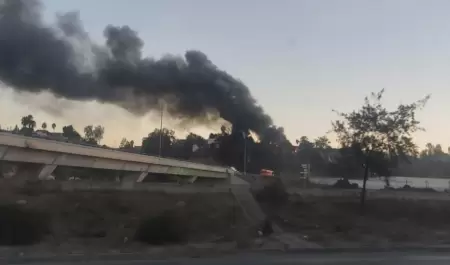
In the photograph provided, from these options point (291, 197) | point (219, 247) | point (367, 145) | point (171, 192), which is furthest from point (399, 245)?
point (171, 192)

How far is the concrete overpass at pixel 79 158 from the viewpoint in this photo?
3670 cm

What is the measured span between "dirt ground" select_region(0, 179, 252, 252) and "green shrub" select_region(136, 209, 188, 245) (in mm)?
483

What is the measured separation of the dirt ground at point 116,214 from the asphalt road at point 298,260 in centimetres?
324

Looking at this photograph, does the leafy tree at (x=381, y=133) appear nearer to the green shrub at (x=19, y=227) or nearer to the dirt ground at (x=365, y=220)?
the dirt ground at (x=365, y=220)

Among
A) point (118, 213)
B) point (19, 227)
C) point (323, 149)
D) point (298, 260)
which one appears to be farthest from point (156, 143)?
point (298, 260)

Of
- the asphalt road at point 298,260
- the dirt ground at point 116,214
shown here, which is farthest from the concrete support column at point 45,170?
the asphalt road at point 298,260

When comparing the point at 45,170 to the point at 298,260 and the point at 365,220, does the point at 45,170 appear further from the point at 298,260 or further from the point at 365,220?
the point at 298,260

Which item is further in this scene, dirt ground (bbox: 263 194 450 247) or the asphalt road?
dirt ground (bbox: 263 194 450 247)

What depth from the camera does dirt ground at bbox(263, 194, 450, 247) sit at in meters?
22.4

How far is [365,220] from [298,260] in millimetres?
16277

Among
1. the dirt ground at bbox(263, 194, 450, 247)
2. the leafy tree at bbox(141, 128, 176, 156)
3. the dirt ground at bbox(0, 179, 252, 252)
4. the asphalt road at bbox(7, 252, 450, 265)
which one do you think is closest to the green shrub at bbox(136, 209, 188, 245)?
the dirt ground at bbox(0, 179, 252, 252)

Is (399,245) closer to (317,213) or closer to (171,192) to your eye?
(317,213)

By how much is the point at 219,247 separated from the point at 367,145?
14808mm

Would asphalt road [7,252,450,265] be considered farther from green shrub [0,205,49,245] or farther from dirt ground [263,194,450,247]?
green shrub [0,205,49,245]
